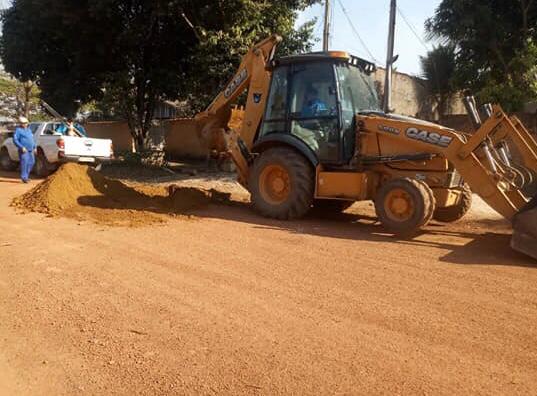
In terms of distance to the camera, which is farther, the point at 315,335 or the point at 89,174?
the point at 89,174

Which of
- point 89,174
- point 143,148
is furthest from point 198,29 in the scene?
point 89,174

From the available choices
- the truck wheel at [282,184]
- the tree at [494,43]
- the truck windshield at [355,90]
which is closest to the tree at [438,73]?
the tree at [494,43]

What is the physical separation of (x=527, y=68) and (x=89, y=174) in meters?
13.9

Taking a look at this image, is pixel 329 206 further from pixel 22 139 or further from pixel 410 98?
pixel 410 98

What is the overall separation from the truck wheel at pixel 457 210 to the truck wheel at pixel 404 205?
3.86 ft

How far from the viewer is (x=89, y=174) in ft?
34.5

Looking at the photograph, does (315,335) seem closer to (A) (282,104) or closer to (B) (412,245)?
(B) (412,245)

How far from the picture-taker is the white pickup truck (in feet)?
47.4

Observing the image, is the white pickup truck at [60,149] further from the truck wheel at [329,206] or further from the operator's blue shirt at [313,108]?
the operator's blue shirt at [313,108]

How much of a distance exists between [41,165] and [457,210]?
12.3 meters

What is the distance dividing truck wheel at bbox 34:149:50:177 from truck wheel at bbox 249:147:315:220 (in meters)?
8.78

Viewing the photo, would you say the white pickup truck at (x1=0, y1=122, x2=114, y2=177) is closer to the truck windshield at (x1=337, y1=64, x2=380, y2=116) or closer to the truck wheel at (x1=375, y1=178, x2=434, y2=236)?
the truck windshield at (x1=337, y1=64, x2=380, y2=116)

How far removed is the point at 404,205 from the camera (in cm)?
748

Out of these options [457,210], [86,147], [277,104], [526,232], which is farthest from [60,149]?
[526,232]
